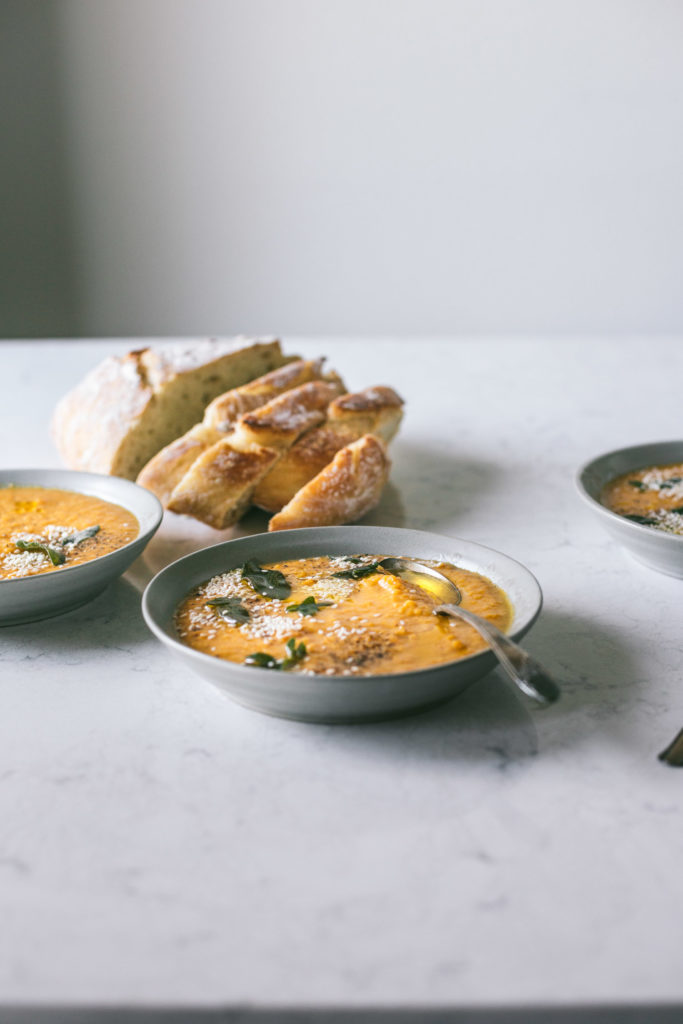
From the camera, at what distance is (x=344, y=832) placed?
3.10 ft

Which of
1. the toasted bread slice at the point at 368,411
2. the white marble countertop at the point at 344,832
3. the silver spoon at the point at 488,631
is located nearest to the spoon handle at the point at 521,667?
the silver spoon at the point at 488,631

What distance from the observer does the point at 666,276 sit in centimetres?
526

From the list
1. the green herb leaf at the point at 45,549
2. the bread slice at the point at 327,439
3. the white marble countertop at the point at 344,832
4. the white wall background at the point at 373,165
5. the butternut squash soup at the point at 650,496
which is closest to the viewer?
the white marble countertop at the point at 344,832

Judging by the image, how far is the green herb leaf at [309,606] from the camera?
1199 mm

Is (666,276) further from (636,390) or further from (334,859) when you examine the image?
(334,859)

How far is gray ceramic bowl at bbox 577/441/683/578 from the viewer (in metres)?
1.44

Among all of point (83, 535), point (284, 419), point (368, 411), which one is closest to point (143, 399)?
point (284, 419)

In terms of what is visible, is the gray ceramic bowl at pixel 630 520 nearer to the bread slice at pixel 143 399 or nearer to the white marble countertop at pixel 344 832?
the white marble countertop at pixel 344 832

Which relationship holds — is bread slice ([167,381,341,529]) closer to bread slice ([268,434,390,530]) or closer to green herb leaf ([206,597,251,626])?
bread slice ([268,434,390,530])

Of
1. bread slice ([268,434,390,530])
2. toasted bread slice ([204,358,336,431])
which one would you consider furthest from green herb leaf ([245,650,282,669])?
toasted bread slice ([204,358,336,431])

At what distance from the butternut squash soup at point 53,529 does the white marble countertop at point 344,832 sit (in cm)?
10

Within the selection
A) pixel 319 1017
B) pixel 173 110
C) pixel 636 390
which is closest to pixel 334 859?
pixel 319 1017

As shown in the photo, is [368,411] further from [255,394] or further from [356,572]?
[356,572]

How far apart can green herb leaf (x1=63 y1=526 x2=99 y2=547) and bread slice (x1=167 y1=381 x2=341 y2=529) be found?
0.77 feet
